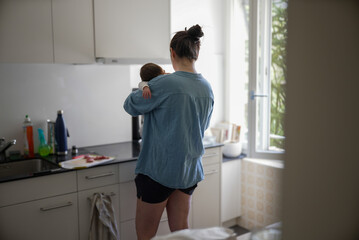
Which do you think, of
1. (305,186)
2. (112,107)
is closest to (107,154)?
(112,107)

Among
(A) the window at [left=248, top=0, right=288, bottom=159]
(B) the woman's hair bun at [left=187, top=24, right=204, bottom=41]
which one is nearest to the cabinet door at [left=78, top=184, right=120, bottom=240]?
(B) the woman's hair bun at [left=187, top=24, right=204, bottom=41]

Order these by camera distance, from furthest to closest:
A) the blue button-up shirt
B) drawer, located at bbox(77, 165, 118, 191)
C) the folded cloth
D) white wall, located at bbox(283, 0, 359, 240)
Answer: drawer, located at bbox(77, 165, 118, 191) < the blue button-up shirt < the folded cloth < white wall, located at bbox(283, 0, 359, 240)

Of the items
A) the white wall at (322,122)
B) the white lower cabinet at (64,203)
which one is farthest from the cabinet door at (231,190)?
the white wall at (322,122)

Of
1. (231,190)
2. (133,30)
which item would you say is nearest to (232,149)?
(231,190)

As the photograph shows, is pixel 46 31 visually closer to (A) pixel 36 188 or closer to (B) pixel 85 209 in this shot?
(A) pixel 36 188

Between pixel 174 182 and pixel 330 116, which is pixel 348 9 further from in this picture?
pixel 174 182

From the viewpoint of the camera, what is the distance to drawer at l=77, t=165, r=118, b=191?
7.16 feet

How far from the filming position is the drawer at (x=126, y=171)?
2332mm

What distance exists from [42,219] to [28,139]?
0.61m

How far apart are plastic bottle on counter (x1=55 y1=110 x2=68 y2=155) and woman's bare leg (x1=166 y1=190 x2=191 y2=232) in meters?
0.87

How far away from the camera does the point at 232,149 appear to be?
10.7ft

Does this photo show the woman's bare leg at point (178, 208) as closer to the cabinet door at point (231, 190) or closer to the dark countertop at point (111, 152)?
the dark countertop at point (111, 152)

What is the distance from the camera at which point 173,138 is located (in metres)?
1.90

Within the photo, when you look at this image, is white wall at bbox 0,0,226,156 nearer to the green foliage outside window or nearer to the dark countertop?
the dark countertop
